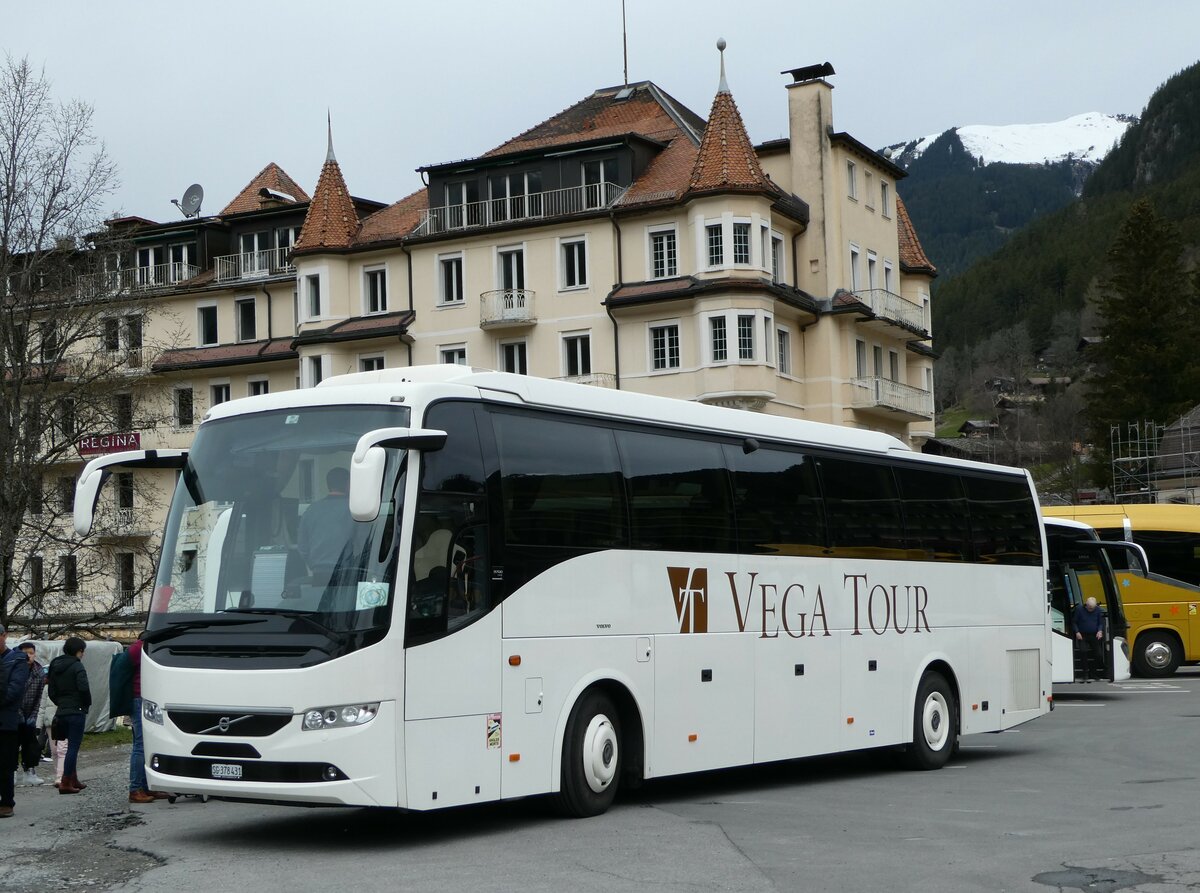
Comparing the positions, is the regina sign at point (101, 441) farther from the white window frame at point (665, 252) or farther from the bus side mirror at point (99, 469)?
the bus side mirror at point (99, 469)

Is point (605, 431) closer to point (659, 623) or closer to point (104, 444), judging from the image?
point (659, 623)

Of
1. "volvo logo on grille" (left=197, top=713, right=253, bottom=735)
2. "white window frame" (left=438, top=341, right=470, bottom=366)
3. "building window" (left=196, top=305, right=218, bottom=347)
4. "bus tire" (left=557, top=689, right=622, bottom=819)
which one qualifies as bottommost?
"bus tire" (left=557, top=689, right=622, bottom=819)

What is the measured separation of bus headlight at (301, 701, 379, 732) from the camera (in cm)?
1089

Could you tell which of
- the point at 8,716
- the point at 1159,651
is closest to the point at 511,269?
the point at 1159,651

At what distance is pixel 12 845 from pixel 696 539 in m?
6.25

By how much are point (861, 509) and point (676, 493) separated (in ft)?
11.1

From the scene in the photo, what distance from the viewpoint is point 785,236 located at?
56.9 metres

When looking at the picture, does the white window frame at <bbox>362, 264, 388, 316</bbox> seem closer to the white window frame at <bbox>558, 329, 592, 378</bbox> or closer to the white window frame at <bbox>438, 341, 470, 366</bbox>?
the white window frame at <bbox>438, 341, 470, 366</bbox>

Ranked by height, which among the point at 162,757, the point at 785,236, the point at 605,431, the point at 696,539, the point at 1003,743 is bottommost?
the point at 1003,743

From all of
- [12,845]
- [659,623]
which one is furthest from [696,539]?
[12,845]

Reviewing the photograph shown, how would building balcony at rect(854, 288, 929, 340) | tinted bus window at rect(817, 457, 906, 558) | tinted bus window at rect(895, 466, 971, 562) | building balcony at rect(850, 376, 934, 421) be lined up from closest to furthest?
tinted bus window at rect(817, 457, 906, 558) < tinted bus window at rect(895, 466, 971, 562) < building balcony at rect(850, 376, 934, 421) < building balcony at rect(854, 288, 929, 340)

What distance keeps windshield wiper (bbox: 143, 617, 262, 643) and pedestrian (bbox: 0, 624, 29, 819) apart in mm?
3576

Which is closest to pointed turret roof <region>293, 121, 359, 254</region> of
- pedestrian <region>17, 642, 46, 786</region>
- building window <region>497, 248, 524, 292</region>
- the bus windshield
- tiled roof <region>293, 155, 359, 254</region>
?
tiled roof <region>293, 155, 359, 254</region>

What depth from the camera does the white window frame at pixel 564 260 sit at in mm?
56719
